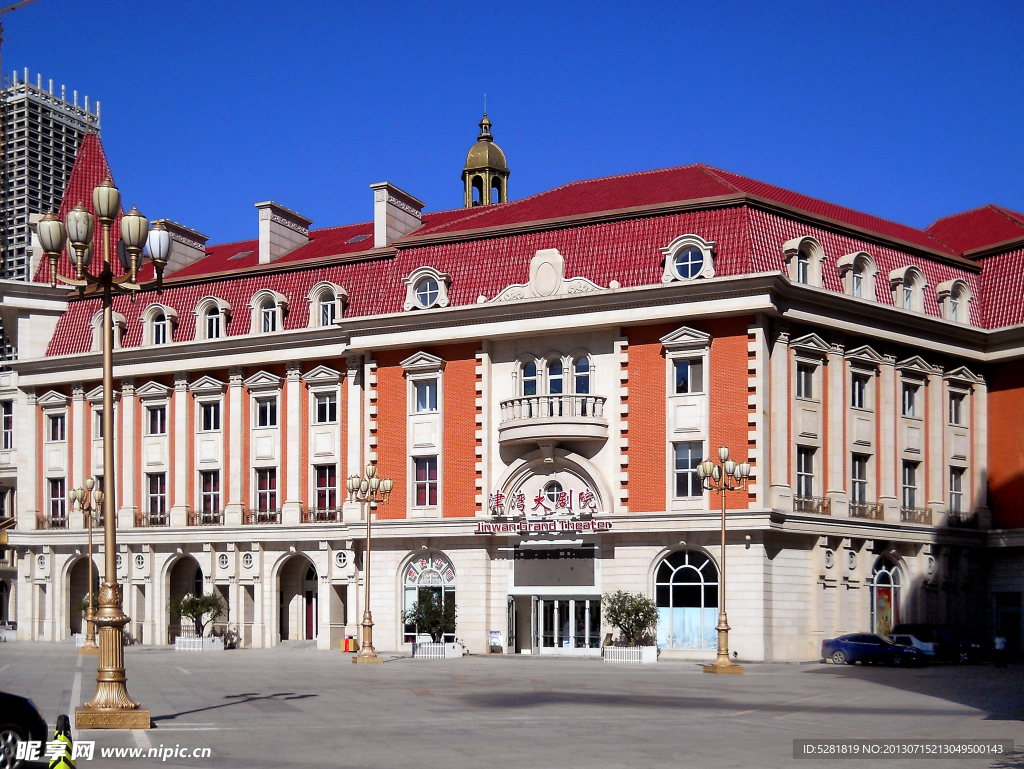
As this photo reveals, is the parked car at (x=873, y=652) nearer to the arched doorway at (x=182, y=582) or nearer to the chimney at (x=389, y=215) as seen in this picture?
the chimney at (x=389, y=215)

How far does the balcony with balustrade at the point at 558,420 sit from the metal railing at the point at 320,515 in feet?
34.6

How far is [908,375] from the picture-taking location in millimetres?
52125

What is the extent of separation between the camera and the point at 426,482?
52125 mm

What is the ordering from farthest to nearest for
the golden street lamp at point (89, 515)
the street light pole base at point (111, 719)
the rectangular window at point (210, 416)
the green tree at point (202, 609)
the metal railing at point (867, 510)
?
the rectangular window at point (210, 416), the green tree at point (202, 609), the metal railing at point (867, 510), the golden street lamp at point (89, 515), the street light pole base at point (111, 719)

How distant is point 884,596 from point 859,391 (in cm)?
757

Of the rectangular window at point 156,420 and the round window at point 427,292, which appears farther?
the rectangular window at point 156,420

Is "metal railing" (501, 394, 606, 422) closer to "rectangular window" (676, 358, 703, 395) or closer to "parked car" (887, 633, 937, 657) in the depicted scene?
"rectangular window" (676, 358, 703, 395)

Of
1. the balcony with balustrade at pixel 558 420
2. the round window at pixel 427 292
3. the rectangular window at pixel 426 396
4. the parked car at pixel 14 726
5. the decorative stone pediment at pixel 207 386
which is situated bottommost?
the parked car at pixel 14 726

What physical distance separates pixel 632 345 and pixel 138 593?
2645 centimetres

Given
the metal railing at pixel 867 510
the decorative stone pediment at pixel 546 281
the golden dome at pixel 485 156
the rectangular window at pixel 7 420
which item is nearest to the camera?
the decorative stone pediment at pixel 546 281

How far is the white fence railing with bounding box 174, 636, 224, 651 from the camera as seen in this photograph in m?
55.2

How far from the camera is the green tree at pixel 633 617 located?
46.0 m

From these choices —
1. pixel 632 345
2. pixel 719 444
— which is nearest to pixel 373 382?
pixel 632 345

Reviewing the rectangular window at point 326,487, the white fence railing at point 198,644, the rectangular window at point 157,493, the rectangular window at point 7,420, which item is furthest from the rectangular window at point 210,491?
the rectangular window at point 7,420
